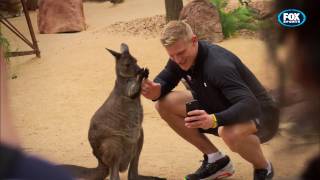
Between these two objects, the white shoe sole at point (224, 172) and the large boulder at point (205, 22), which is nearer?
the white shoe sole at point (224, 172)

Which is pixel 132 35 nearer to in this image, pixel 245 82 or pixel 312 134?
pixel 245 82

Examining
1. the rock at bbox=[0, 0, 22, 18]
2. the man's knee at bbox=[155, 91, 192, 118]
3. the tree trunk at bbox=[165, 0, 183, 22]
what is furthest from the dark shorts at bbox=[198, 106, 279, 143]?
the rock at bbox=[0, 0, 22, 18]

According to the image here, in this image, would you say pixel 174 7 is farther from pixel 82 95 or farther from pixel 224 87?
pixel 224 87

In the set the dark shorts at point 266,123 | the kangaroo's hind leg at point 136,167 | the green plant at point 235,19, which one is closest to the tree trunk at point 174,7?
the green plant at point 235,19

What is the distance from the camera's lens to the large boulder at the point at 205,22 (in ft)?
34.6

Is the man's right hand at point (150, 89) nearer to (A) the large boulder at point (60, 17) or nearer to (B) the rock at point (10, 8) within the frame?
(A) the large boulder at point (60, 17)

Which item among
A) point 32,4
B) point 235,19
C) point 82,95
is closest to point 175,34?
point 82,95

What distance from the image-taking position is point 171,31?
5.02 m

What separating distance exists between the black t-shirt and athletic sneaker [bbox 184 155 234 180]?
56 cm

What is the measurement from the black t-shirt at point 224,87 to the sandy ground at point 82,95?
24 centimetres

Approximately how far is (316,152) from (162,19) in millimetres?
11576

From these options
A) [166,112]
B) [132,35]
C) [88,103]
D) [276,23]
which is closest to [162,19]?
[132,35]

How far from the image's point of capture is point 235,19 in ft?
35.7

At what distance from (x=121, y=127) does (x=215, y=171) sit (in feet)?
3.08
